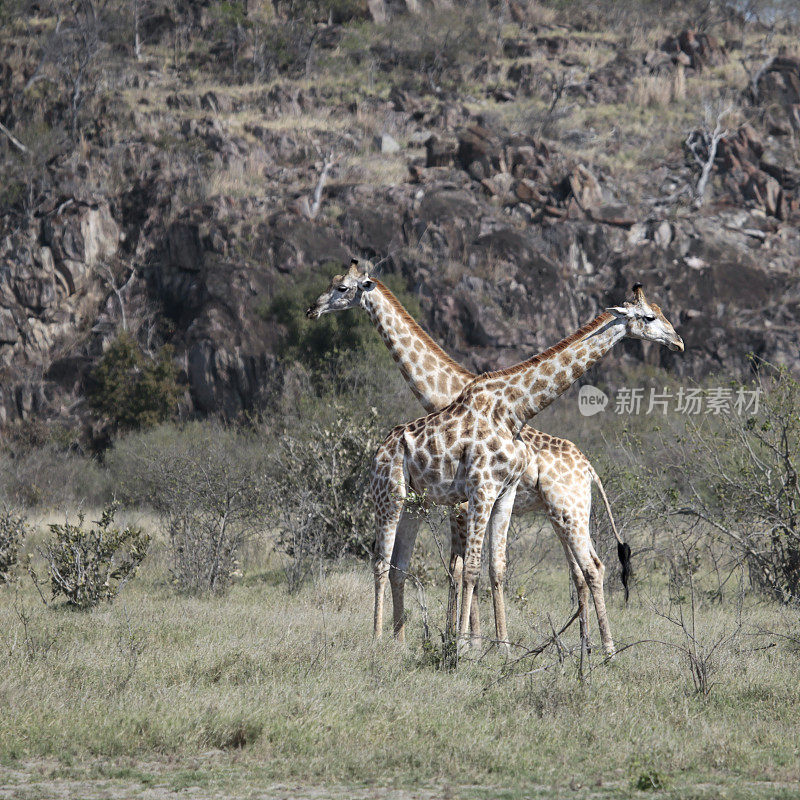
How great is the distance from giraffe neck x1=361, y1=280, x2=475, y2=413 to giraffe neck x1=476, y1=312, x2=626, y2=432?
92 cm

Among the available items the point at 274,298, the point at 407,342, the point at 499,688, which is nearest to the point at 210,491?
the point at 407,342

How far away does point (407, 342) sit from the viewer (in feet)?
31.7

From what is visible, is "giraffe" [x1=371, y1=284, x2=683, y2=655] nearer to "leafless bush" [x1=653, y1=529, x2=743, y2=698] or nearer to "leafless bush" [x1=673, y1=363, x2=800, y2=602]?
"leafless bush" [x1=653, y1=529, x2=743, y2=698]

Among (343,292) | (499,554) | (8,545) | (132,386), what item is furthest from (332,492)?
(132,386)

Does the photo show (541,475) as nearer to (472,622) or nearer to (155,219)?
(472,622)

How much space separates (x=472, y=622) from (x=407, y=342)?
2.71 m

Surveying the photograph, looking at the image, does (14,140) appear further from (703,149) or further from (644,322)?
(644,322)

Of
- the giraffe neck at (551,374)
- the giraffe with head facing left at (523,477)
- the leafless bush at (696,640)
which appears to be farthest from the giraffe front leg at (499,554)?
the leafless bush at (696,640)

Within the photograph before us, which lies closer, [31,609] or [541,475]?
[541,475]

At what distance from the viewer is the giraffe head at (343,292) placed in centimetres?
963

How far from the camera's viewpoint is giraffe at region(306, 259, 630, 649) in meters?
8.82

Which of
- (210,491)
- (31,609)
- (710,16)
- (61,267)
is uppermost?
(710,16)

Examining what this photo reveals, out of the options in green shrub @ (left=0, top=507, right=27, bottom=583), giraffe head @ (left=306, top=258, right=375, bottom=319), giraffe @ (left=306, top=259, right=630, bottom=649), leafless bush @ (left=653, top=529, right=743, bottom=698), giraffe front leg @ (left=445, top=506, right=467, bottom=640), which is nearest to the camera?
leafless bush @ (left=653, top=529, right=743, bottom=698)

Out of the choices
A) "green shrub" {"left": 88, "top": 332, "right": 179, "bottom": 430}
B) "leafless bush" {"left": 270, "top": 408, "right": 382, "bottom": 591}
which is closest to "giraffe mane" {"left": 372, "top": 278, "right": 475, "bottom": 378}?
"leafless bush" {"left": 270, "top": 408, "right": 382, "bottom": 591}
